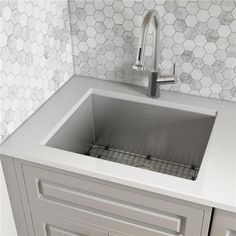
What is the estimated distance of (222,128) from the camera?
142cm

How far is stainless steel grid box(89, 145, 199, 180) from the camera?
1623 mm

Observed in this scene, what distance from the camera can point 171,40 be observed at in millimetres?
1505

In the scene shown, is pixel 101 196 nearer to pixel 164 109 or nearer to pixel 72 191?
pixel 72 191

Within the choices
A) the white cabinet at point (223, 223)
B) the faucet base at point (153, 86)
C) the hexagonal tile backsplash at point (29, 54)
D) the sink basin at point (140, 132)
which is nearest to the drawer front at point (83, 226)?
the white cabinet at point (223, 223)

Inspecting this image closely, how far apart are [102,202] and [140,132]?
→ 1.52ft

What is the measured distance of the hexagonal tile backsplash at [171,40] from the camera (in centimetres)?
142

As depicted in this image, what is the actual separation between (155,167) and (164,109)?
0.89 feet

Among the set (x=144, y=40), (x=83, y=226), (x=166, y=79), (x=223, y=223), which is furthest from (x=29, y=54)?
(x=223, y=223)

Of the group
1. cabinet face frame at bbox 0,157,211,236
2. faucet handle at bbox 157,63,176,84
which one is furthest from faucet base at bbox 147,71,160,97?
cabinet face frame at bbox 0,157,211,236

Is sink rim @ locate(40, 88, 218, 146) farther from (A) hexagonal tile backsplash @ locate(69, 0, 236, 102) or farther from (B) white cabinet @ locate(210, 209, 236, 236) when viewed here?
(B) white cabinet @ locate(210, 209, 236, 236)

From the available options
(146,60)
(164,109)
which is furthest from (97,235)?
(146,60)

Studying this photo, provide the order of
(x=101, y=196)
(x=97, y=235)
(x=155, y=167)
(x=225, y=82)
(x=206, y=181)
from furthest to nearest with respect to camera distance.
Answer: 1. (x=155, y=167)
2. (x=225, y=82)
3. (x=97, y=235)
4. (x=101, y=196)
5. (x=206, y=181)

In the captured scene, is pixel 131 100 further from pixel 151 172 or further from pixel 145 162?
pixel 151 172

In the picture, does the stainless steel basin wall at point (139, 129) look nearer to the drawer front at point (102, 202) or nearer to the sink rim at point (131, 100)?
the sink rim at point (131, 100)
